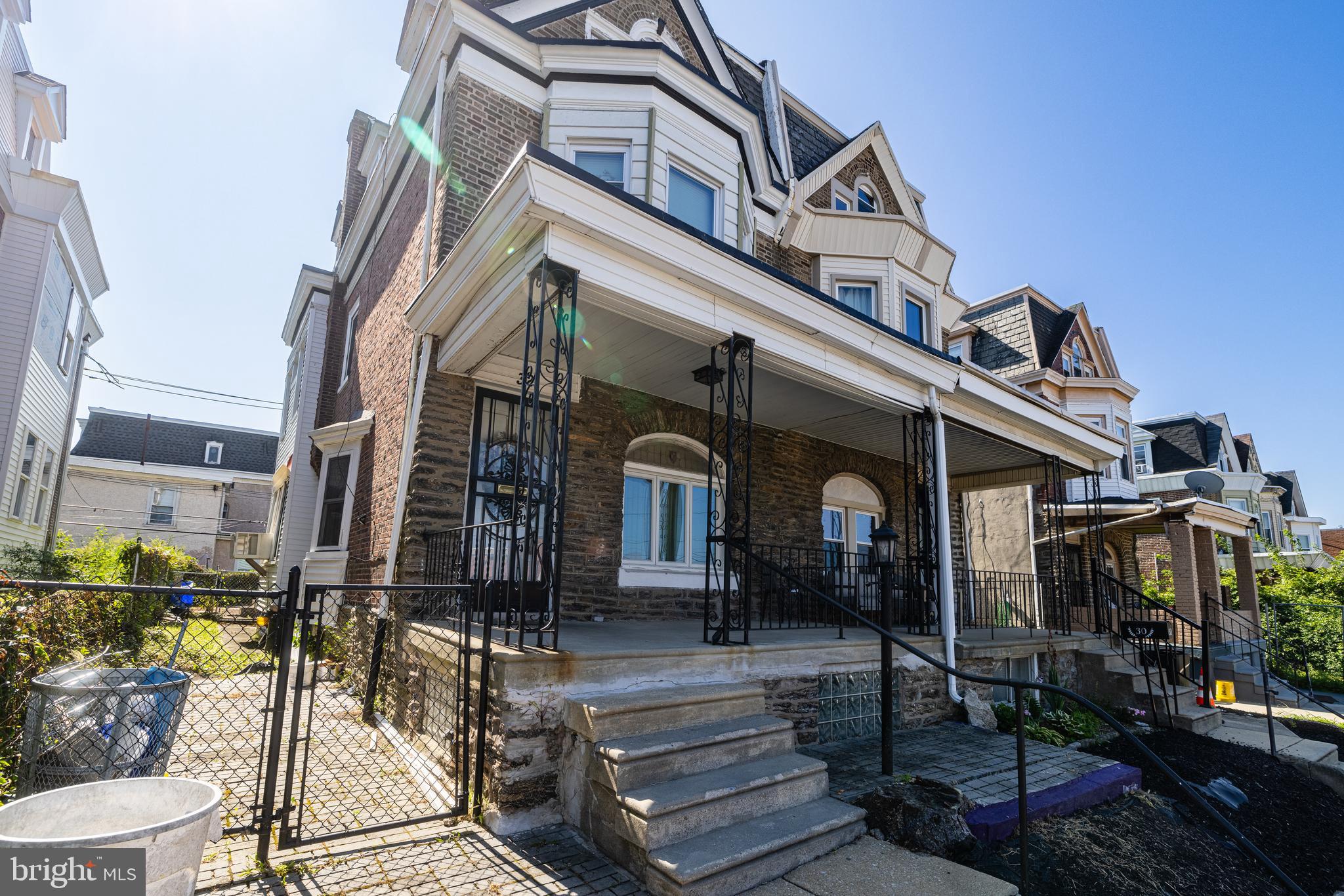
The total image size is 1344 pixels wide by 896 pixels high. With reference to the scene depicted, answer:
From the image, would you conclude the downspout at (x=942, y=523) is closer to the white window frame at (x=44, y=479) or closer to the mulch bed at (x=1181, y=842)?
the mulch bed at (x=1181, y=842)

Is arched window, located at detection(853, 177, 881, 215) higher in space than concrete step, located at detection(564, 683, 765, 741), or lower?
higher

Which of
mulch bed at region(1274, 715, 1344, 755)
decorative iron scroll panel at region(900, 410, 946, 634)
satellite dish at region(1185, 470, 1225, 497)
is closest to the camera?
decorative iron scroll panel at region(900, 410, 946, 634)

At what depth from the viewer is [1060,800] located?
493 centimetres

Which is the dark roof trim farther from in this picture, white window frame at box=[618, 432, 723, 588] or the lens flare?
white window frame at box=[618, 432, 723, 588]

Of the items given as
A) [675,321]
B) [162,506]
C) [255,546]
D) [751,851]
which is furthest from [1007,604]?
[162,506]

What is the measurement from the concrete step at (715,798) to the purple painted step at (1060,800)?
112 centimetres

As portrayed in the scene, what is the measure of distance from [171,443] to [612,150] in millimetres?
29256

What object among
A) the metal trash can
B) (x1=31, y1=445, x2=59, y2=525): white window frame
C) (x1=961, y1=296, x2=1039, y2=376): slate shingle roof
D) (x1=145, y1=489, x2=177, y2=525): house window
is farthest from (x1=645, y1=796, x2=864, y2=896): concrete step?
(x1=145, y1=489, x2=177, y2=525): house window

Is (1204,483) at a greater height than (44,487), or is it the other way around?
(1204,483)

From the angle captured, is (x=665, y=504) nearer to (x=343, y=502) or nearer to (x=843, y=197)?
(x=343, y=502)

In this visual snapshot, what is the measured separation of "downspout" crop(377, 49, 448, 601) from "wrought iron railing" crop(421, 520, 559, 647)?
464mm

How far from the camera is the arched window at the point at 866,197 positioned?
12.5m

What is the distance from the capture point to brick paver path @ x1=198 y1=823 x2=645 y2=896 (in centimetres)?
333

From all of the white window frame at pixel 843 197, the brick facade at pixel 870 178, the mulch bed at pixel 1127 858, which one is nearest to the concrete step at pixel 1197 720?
the mulch bed at pixel 1127 858
